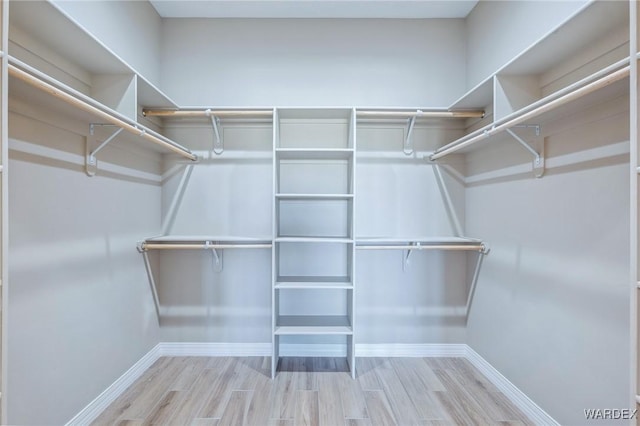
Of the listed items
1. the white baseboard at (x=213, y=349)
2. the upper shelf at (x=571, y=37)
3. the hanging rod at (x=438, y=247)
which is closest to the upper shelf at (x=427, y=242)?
the hanging rod at (x=438, y=247)

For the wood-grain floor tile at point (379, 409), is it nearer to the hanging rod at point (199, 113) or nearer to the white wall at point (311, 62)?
the hanging rod at point (199, 113)

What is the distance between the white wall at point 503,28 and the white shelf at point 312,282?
183 centimetres

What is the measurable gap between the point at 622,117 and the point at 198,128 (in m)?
2.58

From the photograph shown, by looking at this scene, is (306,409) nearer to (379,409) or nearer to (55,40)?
(379,409)

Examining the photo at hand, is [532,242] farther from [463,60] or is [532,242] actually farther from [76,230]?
[76,230]

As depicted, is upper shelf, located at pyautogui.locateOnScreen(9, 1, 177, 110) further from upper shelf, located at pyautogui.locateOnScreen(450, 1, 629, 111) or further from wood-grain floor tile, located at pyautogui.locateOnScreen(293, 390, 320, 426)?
wood-grain floor tile, located at pyautogui.locateOnScreen(293, 390, 320, 426)

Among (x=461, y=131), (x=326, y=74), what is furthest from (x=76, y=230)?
(x=461, y=131)

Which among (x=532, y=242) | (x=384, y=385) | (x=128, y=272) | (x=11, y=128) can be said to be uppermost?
(x=11, y=128)

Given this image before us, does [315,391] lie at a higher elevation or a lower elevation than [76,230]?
lower

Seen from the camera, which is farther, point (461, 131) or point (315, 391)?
point (461, 131)

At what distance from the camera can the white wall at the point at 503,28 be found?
1.67 m

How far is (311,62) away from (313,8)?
0.38 meters

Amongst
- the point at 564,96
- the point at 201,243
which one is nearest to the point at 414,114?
the point at 564,96

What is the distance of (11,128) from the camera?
1.30 meters
